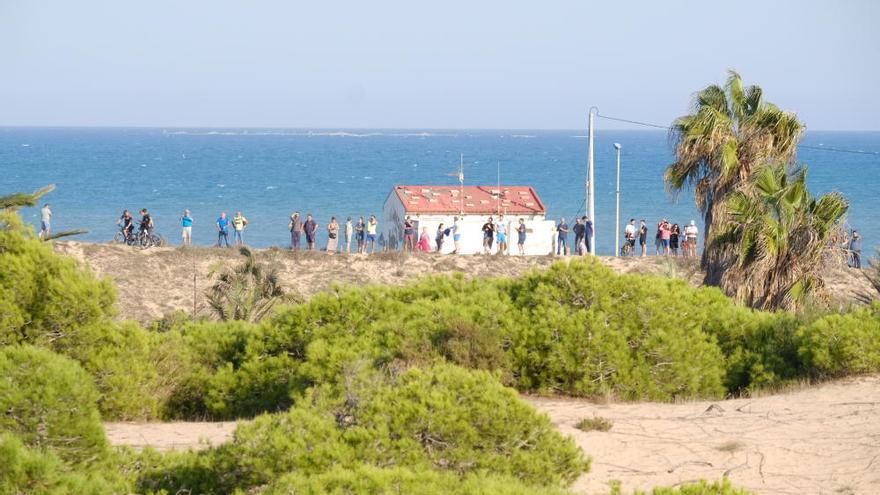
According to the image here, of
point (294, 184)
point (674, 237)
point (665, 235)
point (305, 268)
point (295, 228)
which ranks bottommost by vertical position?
point (294, 184)

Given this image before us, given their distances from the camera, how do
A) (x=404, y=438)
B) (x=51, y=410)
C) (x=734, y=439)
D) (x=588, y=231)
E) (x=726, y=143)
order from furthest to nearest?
(x=588, y=231) → (x=726, y=143) → (x=734, y=439) → (x=51, y=410) → (x=404, y=438)

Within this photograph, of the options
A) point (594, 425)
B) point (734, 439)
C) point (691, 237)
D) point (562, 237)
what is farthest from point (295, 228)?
point (734, 439)

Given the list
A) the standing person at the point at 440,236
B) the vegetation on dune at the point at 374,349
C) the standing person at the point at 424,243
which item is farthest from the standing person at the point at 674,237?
the vegetation on dune at the point at 374,349

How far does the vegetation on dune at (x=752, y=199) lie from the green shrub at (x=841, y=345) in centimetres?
504

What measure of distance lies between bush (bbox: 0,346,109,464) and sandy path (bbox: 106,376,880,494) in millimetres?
1887

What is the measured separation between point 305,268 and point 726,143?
56.1 ft

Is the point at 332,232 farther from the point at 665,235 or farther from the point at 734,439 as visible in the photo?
the point at 734,439

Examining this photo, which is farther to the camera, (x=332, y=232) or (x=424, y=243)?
(x=424, y=243)

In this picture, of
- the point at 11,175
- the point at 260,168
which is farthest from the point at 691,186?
the point at 260,168

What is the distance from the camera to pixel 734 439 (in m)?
11.4

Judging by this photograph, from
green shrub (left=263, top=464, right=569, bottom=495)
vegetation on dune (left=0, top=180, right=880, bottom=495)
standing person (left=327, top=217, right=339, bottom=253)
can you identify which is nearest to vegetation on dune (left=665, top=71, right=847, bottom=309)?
vegetation on dune (left=0, top=180, right=880, bottom=495)

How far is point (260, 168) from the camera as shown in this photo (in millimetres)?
144625

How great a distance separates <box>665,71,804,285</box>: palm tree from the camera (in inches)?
916

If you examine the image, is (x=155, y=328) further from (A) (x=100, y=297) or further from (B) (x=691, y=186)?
(B) (x=691, y=186)
